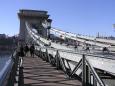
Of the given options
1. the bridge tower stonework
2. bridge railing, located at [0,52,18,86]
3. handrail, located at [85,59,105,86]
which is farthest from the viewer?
the bridge tower stonework

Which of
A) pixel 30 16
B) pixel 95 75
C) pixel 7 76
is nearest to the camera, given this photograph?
pixel 7 76

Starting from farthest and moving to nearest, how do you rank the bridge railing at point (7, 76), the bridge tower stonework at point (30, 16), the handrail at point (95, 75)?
the bridge tower stonework at point (30, 16) < the handrail at point (95, 75) < the bridge railing at point (7, 76)

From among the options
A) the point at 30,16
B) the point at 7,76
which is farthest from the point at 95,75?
the point at 30,16

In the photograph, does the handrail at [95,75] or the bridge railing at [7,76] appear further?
the handrail at [95,75]

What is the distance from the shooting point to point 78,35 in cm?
6050

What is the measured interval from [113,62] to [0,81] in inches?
128

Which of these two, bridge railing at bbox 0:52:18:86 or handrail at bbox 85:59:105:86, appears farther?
handrail at bbox 85:59:105:86

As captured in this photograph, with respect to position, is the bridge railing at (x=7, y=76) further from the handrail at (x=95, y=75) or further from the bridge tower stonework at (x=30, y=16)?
the bridge tower stonework at (x=30, y=16)

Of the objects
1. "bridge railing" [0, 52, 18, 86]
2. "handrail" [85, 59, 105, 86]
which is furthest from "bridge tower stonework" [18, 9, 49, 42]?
"bridge railing" [0, 52, 18, 86]

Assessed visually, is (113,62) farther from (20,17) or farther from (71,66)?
(20,17)

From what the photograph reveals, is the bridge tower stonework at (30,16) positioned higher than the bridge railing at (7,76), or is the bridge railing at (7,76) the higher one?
the bridge tower stonework at (30,16)

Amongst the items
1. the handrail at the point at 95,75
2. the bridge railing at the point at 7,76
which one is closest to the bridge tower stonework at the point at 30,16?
the handrail at the point at 95,75

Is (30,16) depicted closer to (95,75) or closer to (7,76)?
(95,75)

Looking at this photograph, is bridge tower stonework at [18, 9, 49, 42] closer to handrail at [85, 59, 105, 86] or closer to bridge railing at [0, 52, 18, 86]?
handrail at [85, 59, 105, 86]
